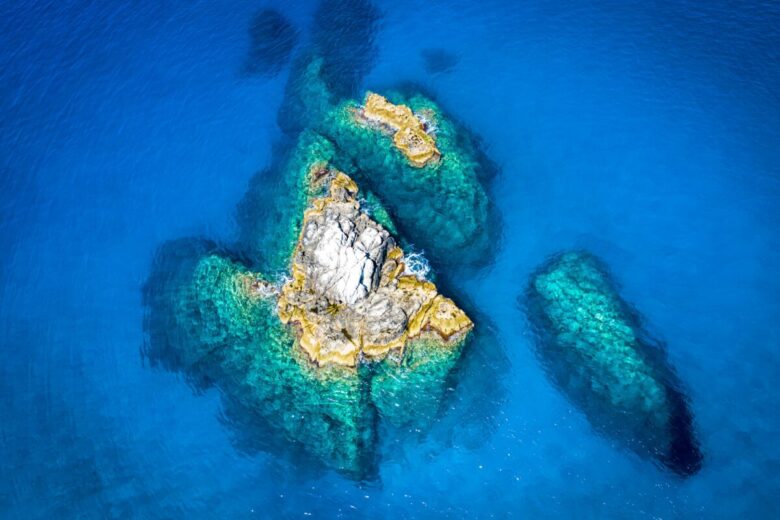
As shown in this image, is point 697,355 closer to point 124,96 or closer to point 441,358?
point 441,358

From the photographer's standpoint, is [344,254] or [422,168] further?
[422,168]

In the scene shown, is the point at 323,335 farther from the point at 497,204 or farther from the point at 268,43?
the point at 268,43

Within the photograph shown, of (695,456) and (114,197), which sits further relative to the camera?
(114,197)

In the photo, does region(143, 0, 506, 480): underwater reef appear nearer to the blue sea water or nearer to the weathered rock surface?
the weathered rock surface

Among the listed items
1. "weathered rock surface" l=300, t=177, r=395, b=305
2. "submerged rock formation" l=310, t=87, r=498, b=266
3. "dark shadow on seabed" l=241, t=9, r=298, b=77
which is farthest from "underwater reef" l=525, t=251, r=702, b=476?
"dark shadow on seabed" l=241, t=9, r=298, b=77

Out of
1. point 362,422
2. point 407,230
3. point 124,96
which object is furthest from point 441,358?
point 124,96

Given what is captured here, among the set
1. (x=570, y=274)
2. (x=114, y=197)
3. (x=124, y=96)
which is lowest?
(x=570, y=274)

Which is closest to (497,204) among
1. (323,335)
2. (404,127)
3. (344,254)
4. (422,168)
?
(422,168)
